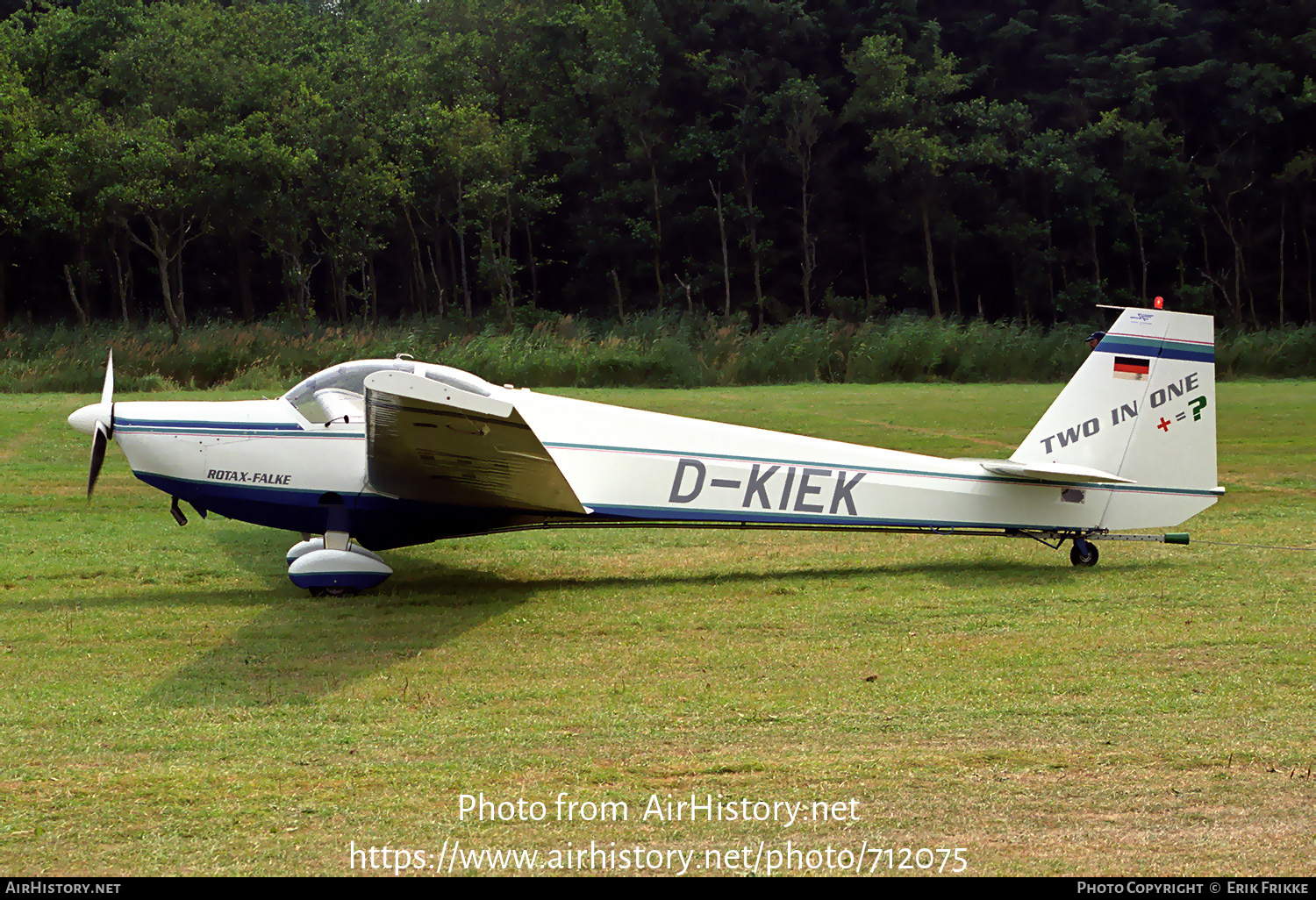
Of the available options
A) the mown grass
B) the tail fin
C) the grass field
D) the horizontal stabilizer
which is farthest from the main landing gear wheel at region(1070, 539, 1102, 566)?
the mown grass

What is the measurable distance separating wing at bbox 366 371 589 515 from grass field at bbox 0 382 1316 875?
802 millimetres

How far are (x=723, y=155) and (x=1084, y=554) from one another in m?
41.9

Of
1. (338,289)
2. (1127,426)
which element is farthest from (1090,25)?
(1127,426)

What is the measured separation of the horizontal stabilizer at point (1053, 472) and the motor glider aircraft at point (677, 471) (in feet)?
0.05

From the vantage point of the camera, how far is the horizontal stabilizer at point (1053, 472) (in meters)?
8.57

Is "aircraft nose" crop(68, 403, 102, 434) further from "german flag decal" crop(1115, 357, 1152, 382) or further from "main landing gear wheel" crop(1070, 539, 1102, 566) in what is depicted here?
"german flag decal" crop(1115, 357, 1152, 382)

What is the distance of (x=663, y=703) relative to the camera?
19.4 feet

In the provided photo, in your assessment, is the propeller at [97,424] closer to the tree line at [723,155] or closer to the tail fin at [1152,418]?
the tail fin at [1152,418]

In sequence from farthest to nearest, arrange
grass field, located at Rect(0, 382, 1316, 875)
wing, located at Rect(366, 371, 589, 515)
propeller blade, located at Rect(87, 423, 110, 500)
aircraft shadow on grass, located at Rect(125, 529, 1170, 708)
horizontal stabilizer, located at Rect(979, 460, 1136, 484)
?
horizontal stabilizer, located at Rect(979, 460, 1136, 484)
propeller blade, located at Rect(87, 423, 110, 500)
wing, located at Rect(366, 371, 589, 515)
aircraft shadow on grass, located at Rect(125, 529, 1170, 708)
grass field, located at Rect(0, 382, 1316, 875)

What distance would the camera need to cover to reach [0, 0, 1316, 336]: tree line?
147 ft

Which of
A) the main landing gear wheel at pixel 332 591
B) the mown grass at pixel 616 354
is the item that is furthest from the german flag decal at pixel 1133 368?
the mown grass at pixel 616 354

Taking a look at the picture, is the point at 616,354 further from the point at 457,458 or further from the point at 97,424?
the point at 457,458

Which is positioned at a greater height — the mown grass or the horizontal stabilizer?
the horizontal stabilizer

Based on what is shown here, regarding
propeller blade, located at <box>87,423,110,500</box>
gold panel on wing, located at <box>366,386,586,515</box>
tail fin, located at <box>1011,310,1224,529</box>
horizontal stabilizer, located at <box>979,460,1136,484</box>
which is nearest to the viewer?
gold panel on wing, located at <box>366,386,586,515</box>
